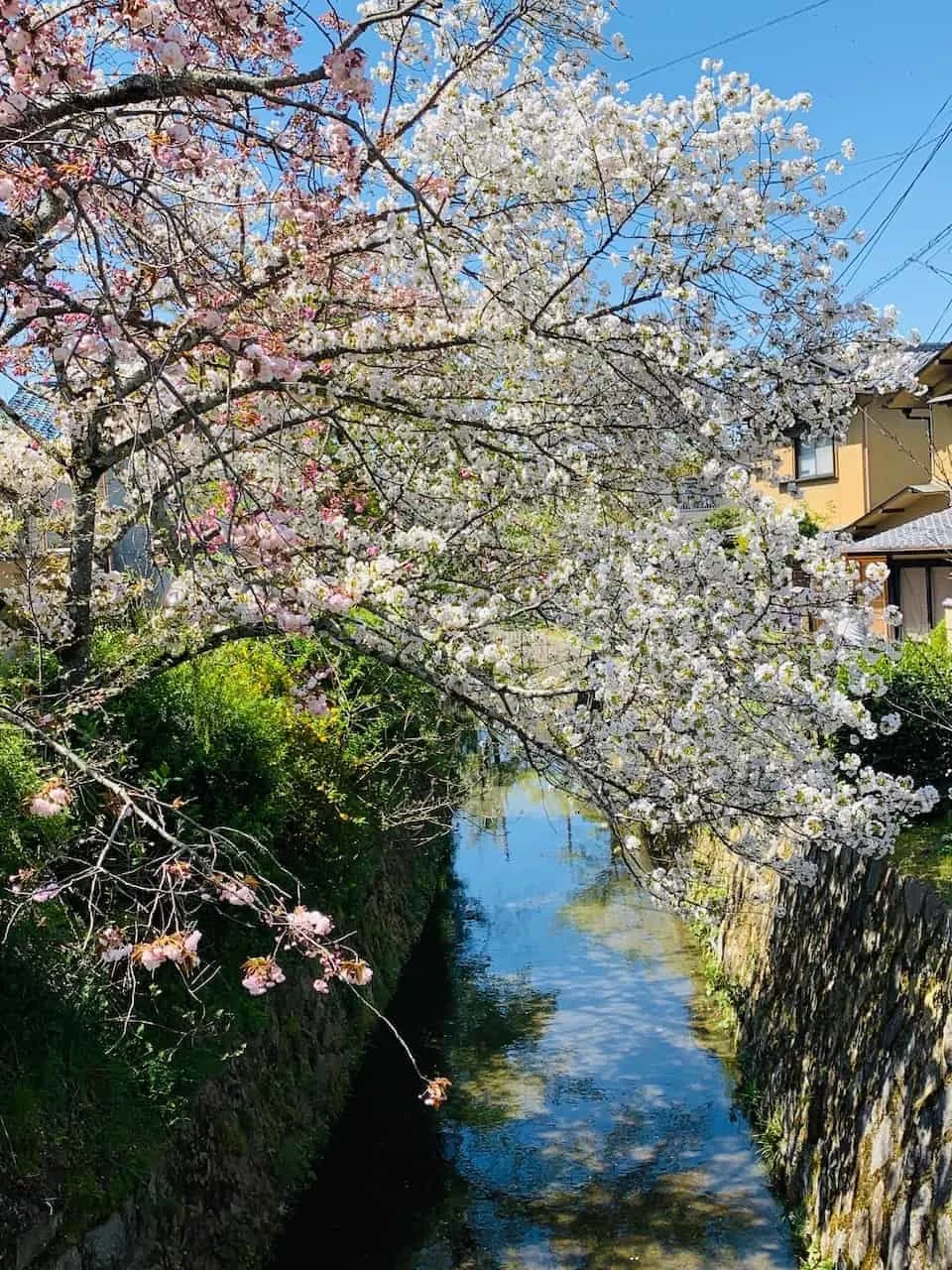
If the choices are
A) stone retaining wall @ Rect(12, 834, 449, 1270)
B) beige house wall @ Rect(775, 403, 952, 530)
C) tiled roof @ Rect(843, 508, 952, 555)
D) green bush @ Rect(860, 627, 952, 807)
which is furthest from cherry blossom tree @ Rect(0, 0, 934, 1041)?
beige house wall @ Rect(775, 403, 952, 530)

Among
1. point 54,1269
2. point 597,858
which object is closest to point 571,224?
point 54,1269

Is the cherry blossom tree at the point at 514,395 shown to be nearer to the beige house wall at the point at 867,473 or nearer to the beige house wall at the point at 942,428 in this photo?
the beige house wall at the point at 942,428

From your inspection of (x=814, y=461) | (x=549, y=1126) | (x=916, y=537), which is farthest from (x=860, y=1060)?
(x=814, y=461)

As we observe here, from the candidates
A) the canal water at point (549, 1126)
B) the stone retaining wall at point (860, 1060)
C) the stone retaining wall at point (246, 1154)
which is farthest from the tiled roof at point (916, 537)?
the stone retaining wall at point (246, 1154)

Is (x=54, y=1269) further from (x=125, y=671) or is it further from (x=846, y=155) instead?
(x=846, y=155)

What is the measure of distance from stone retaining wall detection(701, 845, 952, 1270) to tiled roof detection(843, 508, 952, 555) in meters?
8.00

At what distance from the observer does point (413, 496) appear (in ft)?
23.4

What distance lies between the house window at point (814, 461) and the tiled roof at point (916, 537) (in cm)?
457

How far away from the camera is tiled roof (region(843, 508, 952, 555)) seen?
15877 mm

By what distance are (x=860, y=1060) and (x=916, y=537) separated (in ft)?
38.4

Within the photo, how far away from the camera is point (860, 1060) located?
679cm

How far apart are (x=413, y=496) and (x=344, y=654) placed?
12.9ft

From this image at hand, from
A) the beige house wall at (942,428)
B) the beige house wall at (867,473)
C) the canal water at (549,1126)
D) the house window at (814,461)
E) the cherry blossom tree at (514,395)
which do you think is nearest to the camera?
the cherry blossom tree at (514,395)

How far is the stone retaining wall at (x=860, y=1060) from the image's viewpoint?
Answer: 5.55m
